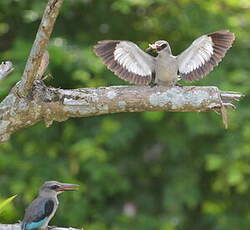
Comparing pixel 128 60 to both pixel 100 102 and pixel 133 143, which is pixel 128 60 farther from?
pixel 133 143

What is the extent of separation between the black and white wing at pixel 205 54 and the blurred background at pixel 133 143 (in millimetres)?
1958

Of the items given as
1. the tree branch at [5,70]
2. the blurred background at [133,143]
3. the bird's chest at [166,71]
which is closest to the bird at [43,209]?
the tree branch at [5,70]

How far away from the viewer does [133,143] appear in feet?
26.0

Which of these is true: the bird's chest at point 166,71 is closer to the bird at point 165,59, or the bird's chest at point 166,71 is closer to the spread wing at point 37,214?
the bird at point 165,59

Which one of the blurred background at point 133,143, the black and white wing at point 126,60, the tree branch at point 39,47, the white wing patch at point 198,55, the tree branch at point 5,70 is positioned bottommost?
the tree branch at point 39,47

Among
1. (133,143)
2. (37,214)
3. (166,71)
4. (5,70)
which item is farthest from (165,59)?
(133,143)

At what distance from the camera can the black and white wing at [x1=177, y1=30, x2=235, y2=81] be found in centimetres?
488

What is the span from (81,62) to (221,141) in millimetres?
1516

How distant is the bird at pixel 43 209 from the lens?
197 inches

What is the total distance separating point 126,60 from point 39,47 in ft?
3.11

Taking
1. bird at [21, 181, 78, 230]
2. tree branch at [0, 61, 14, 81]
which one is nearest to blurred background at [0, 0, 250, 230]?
bird at [21, 181, 78, 230]

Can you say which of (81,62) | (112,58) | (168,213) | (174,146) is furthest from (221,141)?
(112,58)

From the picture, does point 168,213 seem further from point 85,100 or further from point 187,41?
point 85,100

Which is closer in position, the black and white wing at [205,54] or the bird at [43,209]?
the black and white wing at [205,54]
